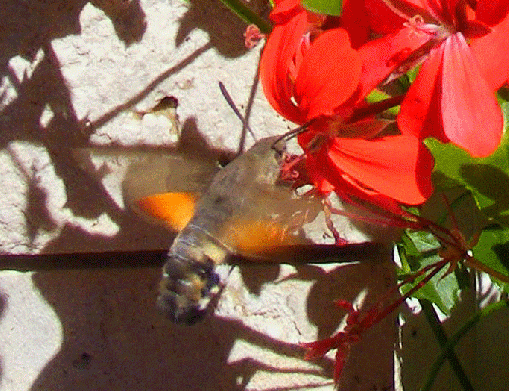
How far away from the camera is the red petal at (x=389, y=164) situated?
459 mm

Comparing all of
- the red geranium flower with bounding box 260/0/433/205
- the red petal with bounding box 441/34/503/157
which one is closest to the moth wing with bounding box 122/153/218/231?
the red geranium flower with bounding box 260/0/433/205

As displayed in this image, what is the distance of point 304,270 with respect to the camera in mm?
917

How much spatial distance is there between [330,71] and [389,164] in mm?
65

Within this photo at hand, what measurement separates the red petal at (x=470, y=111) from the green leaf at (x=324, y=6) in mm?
98

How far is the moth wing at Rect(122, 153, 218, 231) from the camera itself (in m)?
0.70


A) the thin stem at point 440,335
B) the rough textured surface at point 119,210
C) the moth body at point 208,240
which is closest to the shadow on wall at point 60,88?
the rough textured surface at point 119,210

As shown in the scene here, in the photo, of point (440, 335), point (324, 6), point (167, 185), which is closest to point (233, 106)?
point (167, 185)

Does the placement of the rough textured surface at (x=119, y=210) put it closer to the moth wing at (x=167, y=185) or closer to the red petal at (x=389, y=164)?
the moth wing at (x=167, y=185)

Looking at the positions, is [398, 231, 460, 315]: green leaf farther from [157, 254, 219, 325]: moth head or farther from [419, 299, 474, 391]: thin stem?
[157, 254, 219, 325]: moth head

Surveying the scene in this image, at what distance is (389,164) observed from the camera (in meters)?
0.47

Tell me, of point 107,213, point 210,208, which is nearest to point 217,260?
point 210,208

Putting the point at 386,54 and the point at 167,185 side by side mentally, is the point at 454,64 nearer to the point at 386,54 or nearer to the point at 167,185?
the point at 386,54

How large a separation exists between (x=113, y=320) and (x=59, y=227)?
111mm

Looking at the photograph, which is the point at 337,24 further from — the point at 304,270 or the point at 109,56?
the point at 304,270
